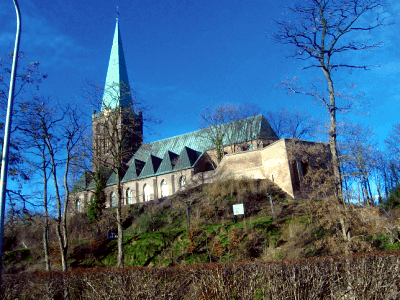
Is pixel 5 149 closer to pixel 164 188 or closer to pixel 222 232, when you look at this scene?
pixel 222 232

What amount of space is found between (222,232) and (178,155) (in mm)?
25808

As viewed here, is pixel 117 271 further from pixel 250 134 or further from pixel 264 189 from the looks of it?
pixel 250 134

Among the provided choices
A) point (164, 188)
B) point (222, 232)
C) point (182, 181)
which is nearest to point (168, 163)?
point (164, 188)

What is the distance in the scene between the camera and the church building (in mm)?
19531

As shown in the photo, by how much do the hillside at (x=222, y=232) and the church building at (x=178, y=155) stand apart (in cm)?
219

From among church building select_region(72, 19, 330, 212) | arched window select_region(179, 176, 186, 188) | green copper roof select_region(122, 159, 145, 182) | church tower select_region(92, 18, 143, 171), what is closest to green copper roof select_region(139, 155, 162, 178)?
church building select_region(72, 19, 330, 212)

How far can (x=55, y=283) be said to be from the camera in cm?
936

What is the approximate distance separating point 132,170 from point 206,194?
19.4 m

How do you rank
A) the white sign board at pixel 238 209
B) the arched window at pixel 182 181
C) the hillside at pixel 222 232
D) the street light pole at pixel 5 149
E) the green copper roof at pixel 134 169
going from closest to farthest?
the street light pole at pixel 5 149
the hillside at pixel 222 232
the white sign board at pixel 238 209
the arched window at pixel 182 181
the green copper roof at pixel 134 169

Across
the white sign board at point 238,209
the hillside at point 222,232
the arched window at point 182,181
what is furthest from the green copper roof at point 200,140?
the white sign board at point 238,209

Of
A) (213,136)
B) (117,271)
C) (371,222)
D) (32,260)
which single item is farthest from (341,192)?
(213,136)

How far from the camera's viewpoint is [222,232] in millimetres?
21281

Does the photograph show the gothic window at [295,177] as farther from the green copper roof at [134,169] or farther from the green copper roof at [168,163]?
the green copper roof at [134,169]

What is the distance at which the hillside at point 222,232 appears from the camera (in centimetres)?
1409
